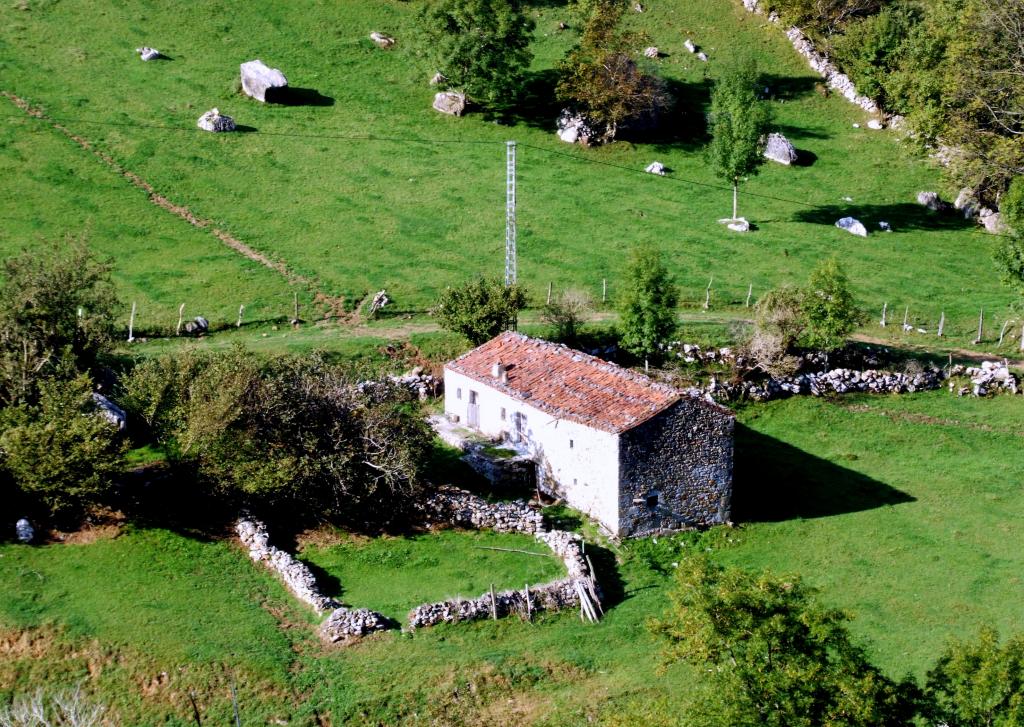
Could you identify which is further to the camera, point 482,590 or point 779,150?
point 779,150

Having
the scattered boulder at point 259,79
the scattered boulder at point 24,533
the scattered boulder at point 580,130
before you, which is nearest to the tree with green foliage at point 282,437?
the scattered boulder at point 24,533

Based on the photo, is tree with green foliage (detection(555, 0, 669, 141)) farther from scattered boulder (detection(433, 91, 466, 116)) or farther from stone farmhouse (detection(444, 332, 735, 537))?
stone farmhouse (detection(444, 332, 735, 537))

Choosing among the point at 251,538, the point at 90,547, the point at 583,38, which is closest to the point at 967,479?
the point at 251,538

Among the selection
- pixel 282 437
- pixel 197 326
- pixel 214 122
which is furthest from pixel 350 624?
pixel 214 122

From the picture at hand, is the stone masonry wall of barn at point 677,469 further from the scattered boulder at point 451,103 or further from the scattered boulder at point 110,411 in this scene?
the scattered boulder at point 451,103

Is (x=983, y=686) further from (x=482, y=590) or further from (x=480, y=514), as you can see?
(x=480, y=514)

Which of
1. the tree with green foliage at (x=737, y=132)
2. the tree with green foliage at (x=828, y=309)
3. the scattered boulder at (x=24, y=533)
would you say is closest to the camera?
the scattered boulder at (x=24, y=533)
